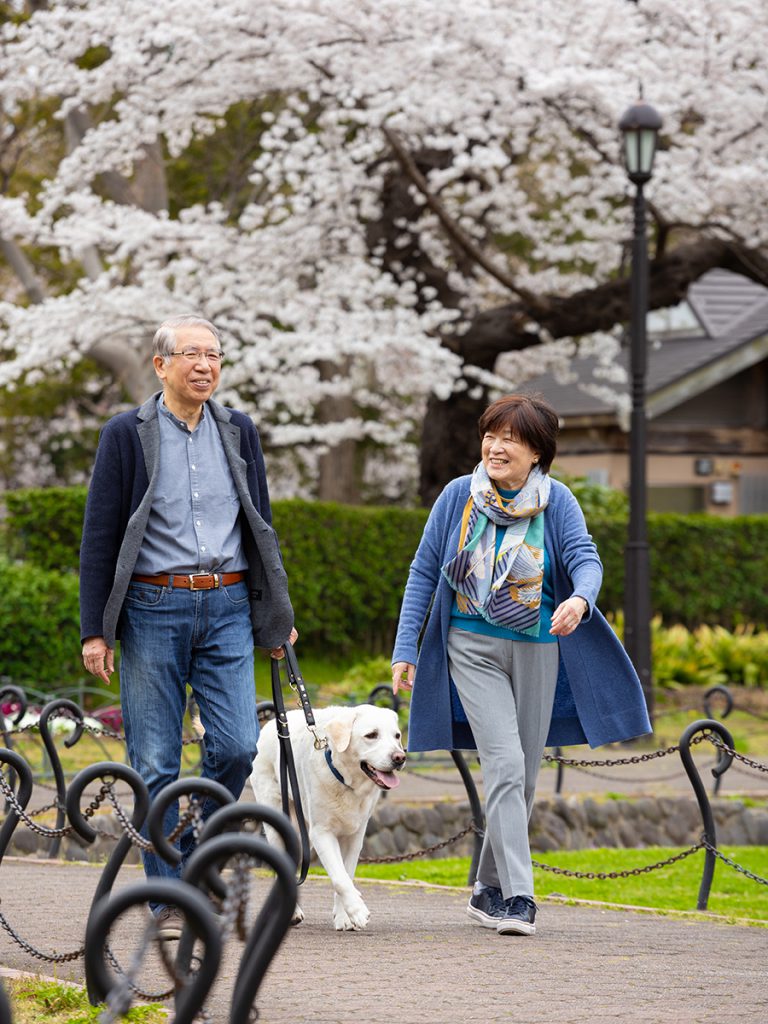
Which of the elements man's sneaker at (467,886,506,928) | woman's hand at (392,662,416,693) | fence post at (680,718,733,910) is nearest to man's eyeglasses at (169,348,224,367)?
woman's hand at (392,662,416,693)

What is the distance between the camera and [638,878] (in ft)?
30.8

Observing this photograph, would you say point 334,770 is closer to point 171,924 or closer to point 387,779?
point 387,779

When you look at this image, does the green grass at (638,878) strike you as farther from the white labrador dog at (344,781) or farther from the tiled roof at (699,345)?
the tiled roof at (699,345)

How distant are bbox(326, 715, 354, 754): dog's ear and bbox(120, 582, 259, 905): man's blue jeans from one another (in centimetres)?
44

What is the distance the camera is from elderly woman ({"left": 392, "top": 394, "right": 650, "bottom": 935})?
19.6 ft

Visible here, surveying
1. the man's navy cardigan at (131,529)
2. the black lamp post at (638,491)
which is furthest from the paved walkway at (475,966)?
the black lamp post at (638,491)

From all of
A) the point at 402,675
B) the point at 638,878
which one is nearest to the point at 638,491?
the point at 638,878

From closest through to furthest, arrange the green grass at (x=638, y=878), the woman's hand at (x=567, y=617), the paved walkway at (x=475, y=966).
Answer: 1. the paved walkway at (x=475, y=966)
2. the woman's hand at (x=567, y=617)
3. the green grass at (x=638, y=878)

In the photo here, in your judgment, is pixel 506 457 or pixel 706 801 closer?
pixel 506 457

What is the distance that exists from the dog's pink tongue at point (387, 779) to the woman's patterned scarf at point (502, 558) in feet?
2.19

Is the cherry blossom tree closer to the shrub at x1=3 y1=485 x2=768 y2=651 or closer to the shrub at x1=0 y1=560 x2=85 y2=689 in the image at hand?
the shrub at x1=3 y1=485 x2=768 y2=651

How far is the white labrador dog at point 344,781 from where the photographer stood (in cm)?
595

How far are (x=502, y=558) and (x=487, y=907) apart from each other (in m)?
1.30

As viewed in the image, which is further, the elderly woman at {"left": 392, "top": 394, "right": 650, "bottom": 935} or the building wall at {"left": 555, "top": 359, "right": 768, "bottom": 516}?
the building wall at {"left": 555, "top": 359, "right": 768, "bottom": 516}
